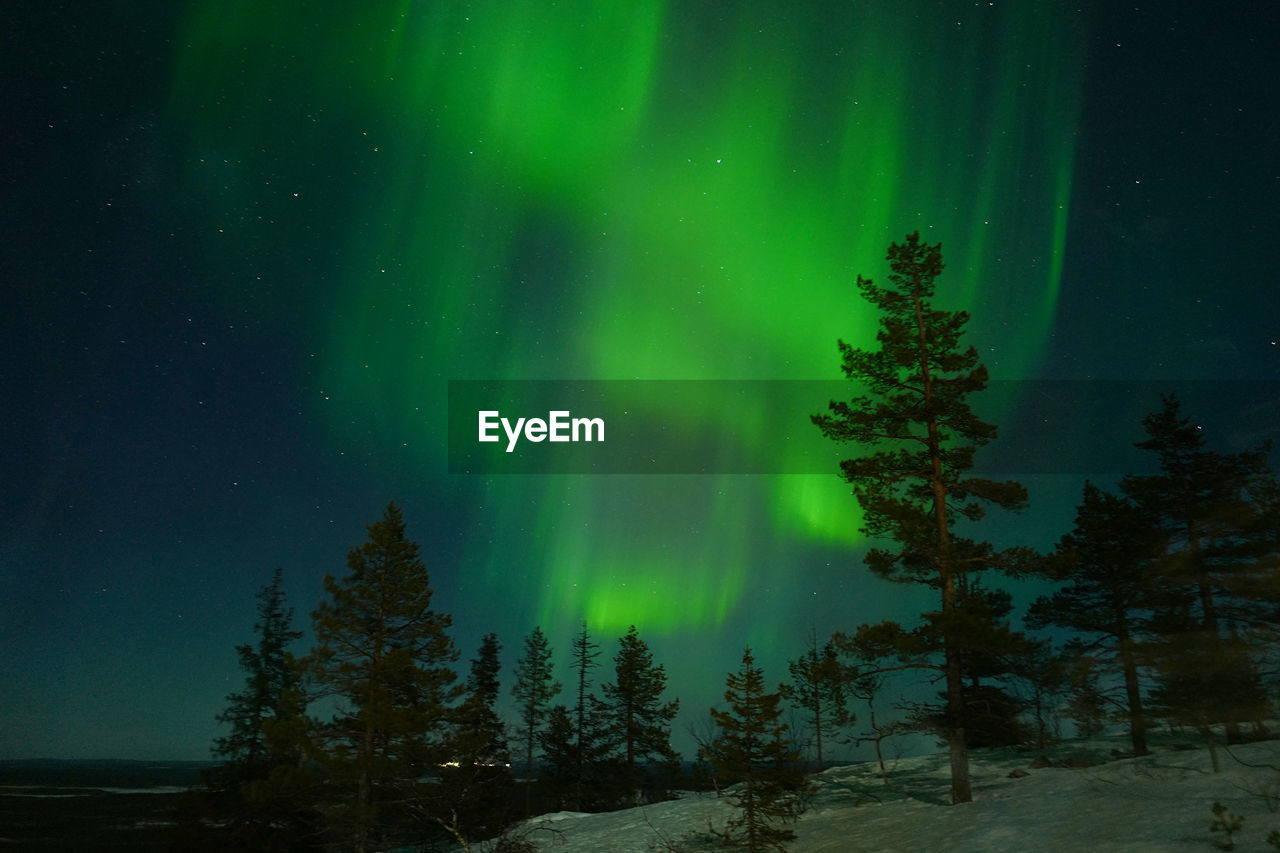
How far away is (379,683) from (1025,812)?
61.5 feet

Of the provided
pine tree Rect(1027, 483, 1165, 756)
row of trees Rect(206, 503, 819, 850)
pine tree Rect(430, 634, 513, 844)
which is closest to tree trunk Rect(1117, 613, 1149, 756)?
pine tree Rect(1027, 483, 1165, 756)

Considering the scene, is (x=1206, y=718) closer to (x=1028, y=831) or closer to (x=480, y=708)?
(x=1028, y=831)

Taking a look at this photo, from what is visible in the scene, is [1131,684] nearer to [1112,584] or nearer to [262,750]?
[1112,584]

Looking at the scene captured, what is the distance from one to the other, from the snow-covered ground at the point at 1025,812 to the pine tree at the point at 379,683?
18.6ft

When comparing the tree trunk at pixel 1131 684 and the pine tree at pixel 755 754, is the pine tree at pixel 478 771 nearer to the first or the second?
the pine tree at pixel 755 754

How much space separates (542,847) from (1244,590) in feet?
73.6

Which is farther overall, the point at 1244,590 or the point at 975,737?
the point at 975,737

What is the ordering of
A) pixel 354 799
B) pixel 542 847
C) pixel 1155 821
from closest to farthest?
pixel 1155 821 → pixel 354 799 → pixel 542 847

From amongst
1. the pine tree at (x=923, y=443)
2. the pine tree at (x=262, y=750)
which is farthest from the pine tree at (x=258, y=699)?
the pine tree at (x=923, y=443)

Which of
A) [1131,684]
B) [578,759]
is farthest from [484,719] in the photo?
[1131,684]

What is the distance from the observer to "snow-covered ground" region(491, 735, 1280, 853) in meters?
11.9

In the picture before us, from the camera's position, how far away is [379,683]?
77.7 feet

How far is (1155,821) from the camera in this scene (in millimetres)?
12203

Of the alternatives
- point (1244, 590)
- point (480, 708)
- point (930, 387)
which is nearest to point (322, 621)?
point (480, 708)
